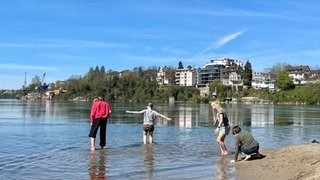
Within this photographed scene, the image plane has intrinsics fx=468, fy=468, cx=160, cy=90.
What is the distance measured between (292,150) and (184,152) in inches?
187

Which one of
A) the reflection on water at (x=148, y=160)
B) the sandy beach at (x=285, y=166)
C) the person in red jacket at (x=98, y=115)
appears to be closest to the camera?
the sandy beach at (x=285, y=166)

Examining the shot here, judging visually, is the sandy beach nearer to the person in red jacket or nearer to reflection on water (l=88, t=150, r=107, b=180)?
reflection on water (l=88, t=150, r=107, b=180)

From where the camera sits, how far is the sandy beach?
44.2 ft

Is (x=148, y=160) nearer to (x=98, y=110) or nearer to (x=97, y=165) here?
(x=97, y=165)

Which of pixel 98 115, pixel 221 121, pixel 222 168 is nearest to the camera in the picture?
pixel 222 168

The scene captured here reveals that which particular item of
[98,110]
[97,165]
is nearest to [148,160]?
[97,165]

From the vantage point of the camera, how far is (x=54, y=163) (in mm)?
17422

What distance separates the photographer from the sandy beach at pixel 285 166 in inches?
530

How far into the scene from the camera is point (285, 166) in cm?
1530

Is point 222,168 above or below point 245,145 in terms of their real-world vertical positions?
below

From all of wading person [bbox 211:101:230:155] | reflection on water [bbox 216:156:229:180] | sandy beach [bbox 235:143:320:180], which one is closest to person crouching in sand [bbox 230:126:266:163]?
sandy beach [bbox 235:143:320:180]

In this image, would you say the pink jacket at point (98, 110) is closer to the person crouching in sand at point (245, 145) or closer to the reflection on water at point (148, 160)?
the reflection on water at point (148, 160)

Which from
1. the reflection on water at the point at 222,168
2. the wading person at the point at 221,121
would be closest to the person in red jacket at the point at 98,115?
the wading person at the point at 221,121

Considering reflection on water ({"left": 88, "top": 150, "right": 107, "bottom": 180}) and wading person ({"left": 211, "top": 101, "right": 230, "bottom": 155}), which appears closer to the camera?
reflection on water ({"left": 88, "top": 150, "right": 107, "bottom": 180})
